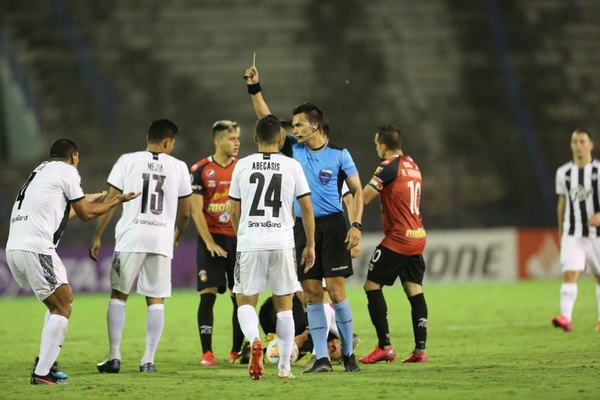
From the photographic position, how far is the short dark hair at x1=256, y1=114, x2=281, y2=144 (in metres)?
8.88

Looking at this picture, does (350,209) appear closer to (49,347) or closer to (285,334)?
(285,334)

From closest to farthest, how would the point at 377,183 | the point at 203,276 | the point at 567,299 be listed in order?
the point at 377,183
the point at 203,276
the point at 567,299

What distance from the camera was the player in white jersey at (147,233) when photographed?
9.78 meters

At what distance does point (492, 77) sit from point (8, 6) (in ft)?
41.3

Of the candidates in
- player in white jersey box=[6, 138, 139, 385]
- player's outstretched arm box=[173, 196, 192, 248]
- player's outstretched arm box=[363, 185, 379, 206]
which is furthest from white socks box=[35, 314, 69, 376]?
player's outstretched arm box=[363, 185, 379, 206]

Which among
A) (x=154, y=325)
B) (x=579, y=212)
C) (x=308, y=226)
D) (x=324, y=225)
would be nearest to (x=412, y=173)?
(x=324, y=225)

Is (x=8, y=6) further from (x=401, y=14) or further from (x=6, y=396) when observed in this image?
(x=6, y=396)

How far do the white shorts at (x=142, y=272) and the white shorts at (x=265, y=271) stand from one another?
48.5 inches

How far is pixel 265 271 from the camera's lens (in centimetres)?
888

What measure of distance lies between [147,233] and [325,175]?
166 centimetres

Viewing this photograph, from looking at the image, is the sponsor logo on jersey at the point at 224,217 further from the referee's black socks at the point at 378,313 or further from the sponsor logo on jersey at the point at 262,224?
the sponsor logo on jersey at the point at 262,224

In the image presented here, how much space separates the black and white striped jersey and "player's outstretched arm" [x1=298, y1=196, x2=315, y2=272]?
5530 mm

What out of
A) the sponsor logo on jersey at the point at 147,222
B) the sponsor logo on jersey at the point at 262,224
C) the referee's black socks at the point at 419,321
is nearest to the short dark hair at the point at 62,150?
the sponsor logo on jersey at the point at 147,222

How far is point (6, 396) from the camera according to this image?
7961 millimetres
